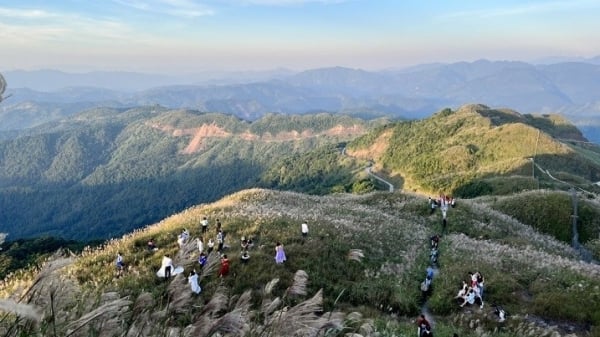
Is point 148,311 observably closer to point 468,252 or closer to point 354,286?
point 354,286

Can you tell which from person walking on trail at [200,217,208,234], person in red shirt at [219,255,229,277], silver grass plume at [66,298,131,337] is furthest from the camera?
person walking on trail at [200,217,208,234]

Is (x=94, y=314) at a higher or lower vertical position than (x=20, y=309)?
lower

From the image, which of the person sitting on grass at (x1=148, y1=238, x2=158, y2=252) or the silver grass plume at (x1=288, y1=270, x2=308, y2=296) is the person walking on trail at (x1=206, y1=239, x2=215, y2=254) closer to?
the person sitting on grass at (x1=148, y1=238, x2=158, y2=252)

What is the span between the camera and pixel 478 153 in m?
122

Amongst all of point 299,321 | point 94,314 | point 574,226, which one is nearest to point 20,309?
point 94,314

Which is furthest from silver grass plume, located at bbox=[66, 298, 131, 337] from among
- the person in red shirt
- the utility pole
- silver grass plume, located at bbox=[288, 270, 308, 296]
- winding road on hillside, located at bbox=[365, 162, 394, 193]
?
winding road on hillside, located at bbox=[365, 162, 394, 193]

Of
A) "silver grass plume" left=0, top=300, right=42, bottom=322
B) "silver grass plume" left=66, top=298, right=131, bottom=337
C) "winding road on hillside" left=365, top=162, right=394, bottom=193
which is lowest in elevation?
"winding road on hillside" left=365, top=162, right=394, bottom=193

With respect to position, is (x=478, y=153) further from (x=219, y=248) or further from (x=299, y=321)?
(x=299, y=321)

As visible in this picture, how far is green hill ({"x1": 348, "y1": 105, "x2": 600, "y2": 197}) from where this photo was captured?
8512 cm

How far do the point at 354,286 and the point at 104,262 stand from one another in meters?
10.9

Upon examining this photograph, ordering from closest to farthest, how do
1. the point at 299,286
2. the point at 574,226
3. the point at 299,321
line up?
1. the point at 299,321
2. the point at 299,286
3. the point at 574,226

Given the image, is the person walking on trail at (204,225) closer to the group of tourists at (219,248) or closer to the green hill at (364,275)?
the group of tourists at (219,248)

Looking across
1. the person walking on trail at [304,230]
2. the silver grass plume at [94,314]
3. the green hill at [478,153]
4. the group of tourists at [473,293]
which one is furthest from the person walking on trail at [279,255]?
the green hill at [478,153]

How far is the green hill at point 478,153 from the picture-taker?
279 ft
